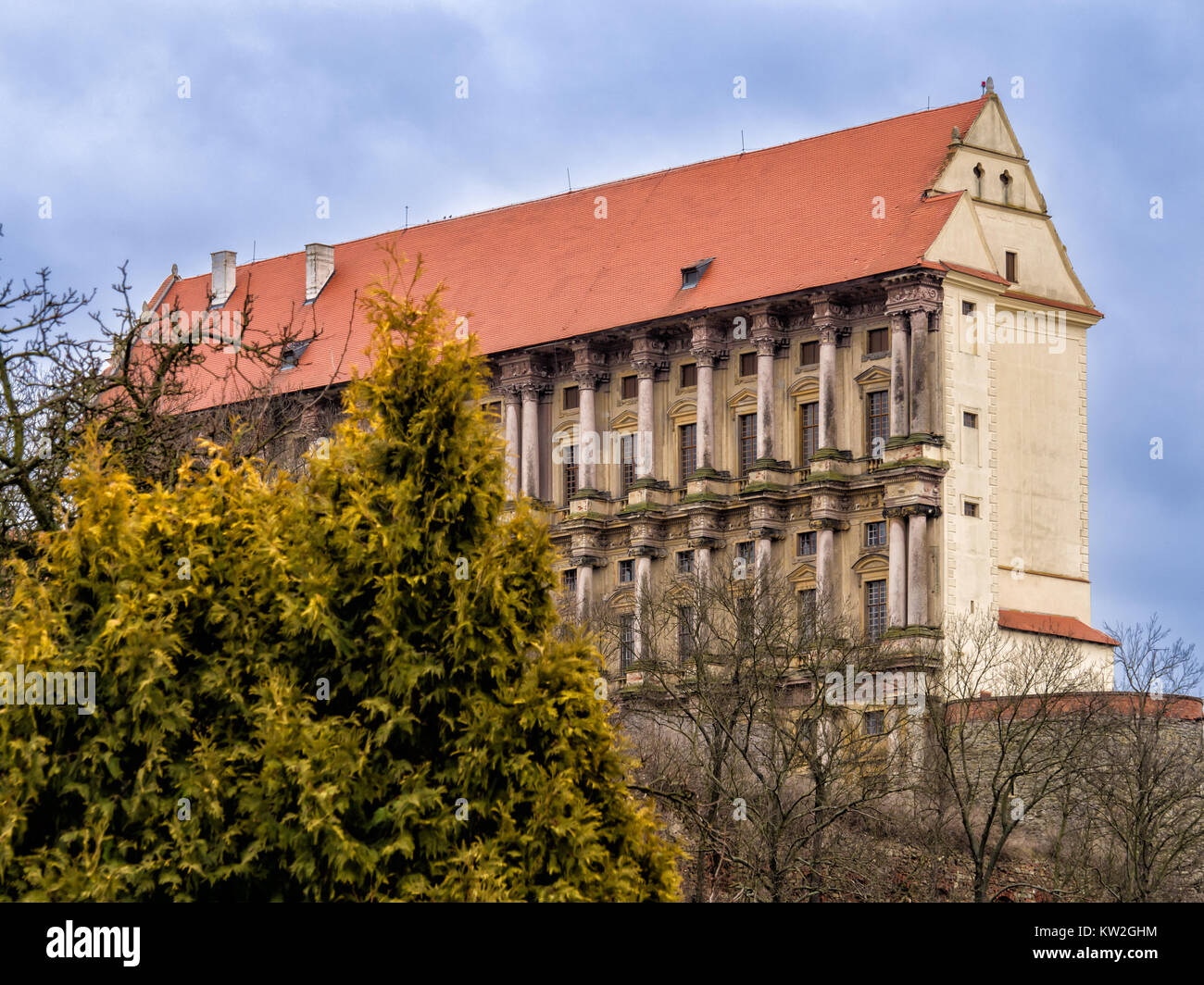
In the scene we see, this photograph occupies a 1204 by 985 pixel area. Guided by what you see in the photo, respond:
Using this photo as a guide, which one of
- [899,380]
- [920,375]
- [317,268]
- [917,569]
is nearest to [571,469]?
[899,380]

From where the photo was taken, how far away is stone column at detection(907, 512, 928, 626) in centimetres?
7725

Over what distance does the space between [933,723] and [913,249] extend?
2179cm

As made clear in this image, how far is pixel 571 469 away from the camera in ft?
295

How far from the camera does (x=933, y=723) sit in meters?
62.8

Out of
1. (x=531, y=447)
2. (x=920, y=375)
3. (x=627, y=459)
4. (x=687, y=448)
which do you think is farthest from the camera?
(x=531, y=447)

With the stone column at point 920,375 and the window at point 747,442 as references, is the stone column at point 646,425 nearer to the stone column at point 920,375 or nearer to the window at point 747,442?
the window at point 747,442

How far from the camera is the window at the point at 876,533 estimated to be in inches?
3150

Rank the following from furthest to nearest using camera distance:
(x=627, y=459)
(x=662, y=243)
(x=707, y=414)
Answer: (x=662, y=243)
(x=627, y=459)
(x=707, y=414)

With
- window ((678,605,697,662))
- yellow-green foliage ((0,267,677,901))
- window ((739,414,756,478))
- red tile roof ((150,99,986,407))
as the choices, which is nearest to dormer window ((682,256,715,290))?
red tile roof ((150,99,986,407))

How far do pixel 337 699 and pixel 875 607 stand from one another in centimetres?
5737

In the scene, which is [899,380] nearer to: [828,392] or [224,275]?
[828,392]

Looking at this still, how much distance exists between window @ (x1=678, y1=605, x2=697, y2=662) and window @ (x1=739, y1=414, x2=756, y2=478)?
9052mm

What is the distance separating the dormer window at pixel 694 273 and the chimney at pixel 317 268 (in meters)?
21.7
